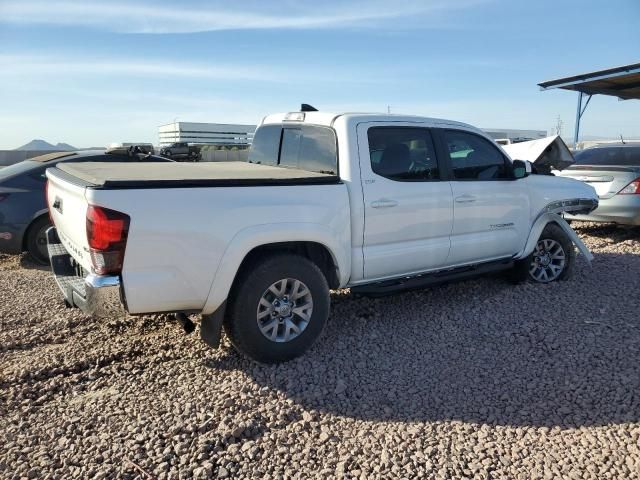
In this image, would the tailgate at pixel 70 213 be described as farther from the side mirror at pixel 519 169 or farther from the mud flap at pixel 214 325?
the side mirror at pixel 519 169

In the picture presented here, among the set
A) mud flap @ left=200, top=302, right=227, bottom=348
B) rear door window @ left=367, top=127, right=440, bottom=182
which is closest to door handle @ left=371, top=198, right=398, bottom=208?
rear door window @ left=367, top=127, right=440, bottom=182

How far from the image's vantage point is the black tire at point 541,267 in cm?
568

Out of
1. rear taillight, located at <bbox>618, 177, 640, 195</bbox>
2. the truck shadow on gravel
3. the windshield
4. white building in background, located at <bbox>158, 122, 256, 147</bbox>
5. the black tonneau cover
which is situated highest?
white building in background, located at <bbox>158, 122, 256, 147</bbox>

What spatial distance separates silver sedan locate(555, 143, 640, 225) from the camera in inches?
311

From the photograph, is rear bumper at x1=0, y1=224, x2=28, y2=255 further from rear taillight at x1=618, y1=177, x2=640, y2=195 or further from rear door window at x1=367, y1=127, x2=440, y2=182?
rear taillight at x1=618, y1=177, x2=640, y2=195

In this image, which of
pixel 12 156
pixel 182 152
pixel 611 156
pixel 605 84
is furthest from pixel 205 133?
pixel 611 156

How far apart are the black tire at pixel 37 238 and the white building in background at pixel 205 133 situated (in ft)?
109

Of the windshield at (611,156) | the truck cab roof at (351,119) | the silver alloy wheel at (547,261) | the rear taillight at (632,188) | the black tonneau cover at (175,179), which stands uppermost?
the truck cab roof at (351,119)

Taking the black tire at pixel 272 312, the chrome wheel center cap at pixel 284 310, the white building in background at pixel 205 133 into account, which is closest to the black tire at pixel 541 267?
the black tire at pixel 272 312

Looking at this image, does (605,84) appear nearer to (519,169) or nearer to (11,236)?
(519,169)

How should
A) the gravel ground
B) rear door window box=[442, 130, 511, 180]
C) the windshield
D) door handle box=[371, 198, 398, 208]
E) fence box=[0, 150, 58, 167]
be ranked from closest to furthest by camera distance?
the gravel ground → door handle box=[371, 198, 398, 208] → rear door window box=[442, 130, 511, 180] → the windshield → fence box=[0, 150, 58, 167]

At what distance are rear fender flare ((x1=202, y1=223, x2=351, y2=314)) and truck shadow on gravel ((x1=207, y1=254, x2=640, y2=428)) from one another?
680mm

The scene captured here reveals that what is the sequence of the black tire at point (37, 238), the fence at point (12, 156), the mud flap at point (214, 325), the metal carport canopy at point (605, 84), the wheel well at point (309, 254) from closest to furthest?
the mud flap at point (214, 325), the wheel well at point (309, 254), the black tire at point (37, 238), the metal carport canopy at point (605, 84), the fence at point (12, 156)

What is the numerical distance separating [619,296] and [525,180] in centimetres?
159
